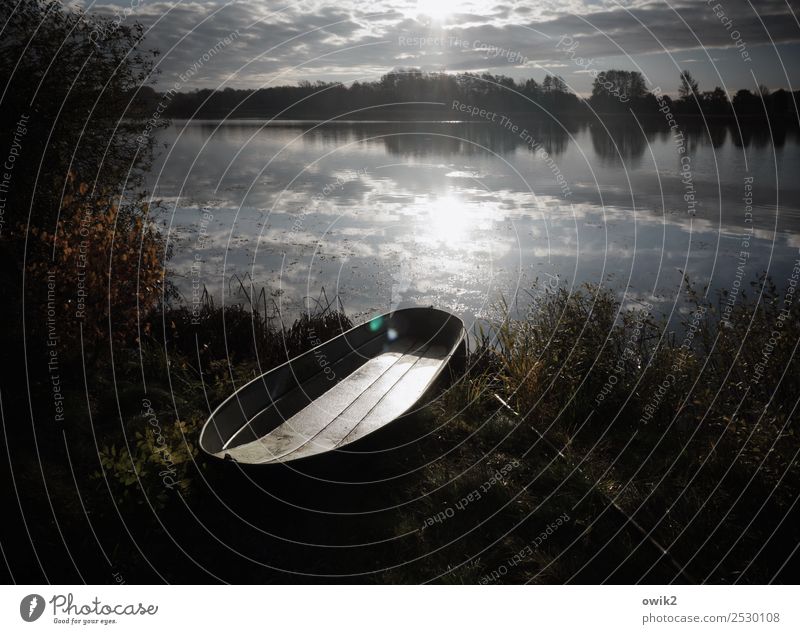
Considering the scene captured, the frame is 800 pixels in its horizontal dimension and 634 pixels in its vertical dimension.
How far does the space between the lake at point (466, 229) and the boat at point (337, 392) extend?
1.38m

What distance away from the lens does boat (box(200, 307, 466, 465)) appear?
583 centimetres

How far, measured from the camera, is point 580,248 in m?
12.5

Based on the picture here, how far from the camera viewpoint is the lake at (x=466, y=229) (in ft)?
35.8

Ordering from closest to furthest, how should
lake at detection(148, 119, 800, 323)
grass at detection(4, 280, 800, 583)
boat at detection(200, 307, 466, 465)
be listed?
grass at detection(4, 280, 800, 583) < boat at detection(200, 307, 466, 465) < lake at detection(148, 119, 800, 323)

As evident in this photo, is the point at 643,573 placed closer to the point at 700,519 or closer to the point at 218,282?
the point at 700,519

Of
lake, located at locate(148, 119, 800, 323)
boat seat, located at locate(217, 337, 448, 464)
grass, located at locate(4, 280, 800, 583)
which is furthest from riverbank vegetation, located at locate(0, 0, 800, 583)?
lake, located at locate(148, 119, 800, 323)

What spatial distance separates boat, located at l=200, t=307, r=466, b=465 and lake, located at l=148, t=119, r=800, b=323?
1.38m

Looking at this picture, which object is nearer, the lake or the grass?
the grass

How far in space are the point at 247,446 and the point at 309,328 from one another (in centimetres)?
395

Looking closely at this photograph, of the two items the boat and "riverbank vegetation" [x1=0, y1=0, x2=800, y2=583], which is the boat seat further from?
"riverbank vegetation" [x1=0, y1=0, x2=800, y2=583]

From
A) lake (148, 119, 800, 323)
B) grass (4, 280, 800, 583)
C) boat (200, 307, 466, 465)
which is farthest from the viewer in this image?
lake (148, 119, 800, 323)

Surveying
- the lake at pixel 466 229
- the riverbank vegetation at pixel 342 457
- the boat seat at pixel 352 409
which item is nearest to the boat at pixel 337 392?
the boat seat at pixel 352 409

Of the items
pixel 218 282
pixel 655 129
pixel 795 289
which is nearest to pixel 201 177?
pixel 218 282

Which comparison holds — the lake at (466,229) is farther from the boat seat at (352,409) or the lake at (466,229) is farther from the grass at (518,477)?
the grass at (518,477)
